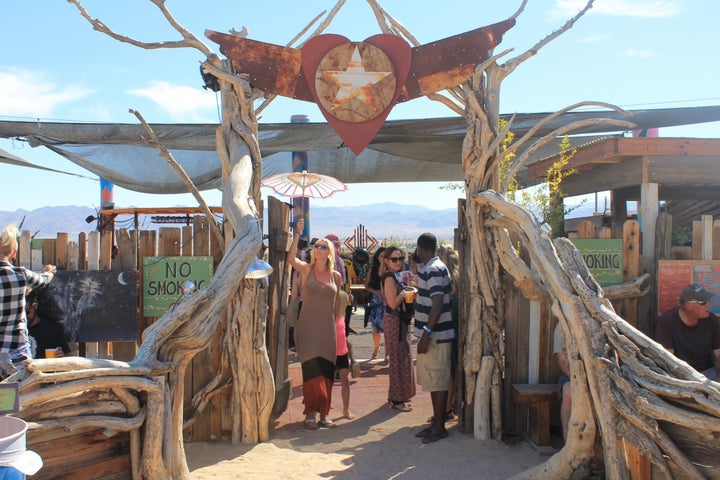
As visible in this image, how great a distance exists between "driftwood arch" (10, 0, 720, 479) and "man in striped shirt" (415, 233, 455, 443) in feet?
0.76

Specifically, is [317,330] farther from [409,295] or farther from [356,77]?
[356,77]

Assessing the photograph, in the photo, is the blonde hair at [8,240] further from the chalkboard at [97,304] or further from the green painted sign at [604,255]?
the green painted sign at [604,255]

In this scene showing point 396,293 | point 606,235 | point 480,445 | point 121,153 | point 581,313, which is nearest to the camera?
point 581,313

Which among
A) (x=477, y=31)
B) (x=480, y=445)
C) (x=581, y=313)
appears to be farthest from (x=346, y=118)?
(x=480, y=445)

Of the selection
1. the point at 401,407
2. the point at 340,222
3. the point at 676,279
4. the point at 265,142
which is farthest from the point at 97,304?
the point at 340,222

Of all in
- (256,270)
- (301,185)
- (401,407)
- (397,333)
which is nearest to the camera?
(256,270)

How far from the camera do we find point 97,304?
5.16 m

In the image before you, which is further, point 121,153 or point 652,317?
point 121,153

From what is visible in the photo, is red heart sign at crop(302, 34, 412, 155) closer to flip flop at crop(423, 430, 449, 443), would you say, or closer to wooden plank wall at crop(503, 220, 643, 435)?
wooden plank wall at crop(503, 220, 643, 435)

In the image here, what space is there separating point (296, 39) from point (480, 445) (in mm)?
3781

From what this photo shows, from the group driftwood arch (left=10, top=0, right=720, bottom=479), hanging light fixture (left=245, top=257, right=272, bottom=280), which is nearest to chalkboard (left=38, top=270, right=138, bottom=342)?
driftwood arch (left=10, top=0, right=720, bottom=479)

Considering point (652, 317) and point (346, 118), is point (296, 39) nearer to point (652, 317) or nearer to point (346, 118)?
point (346, 118)

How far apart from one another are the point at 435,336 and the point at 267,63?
2698 mm

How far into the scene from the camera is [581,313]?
4.03 m
